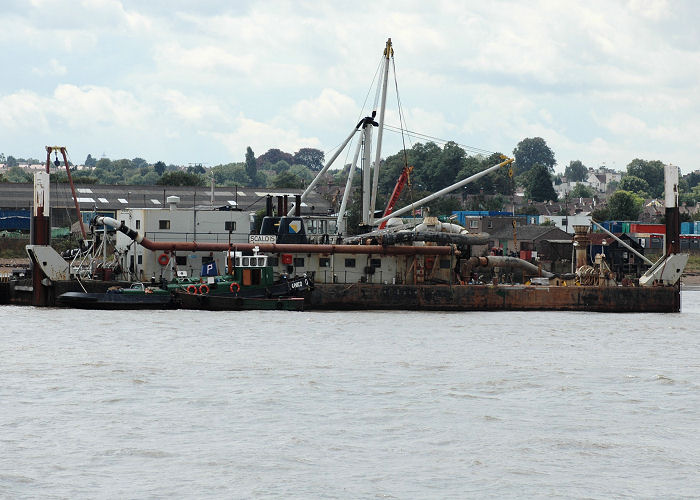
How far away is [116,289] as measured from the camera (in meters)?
56.5

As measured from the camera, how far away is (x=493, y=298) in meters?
63.0

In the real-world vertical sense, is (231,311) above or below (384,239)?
below

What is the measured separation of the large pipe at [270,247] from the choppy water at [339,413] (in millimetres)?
9414

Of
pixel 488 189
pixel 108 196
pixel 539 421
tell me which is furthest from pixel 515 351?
pixel 488 189

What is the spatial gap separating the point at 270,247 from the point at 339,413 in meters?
30.2

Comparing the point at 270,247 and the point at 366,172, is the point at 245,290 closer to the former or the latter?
the point at 270,247

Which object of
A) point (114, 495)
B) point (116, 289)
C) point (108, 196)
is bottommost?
point (114, 495)

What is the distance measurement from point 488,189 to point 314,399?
166578 mm

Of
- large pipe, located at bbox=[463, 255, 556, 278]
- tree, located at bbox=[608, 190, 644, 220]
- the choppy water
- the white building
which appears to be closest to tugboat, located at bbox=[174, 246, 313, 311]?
the white building

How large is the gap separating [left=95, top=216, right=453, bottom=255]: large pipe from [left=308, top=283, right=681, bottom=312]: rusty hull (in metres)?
1.97

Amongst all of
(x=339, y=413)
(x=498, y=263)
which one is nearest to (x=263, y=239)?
(x=498, y=263)

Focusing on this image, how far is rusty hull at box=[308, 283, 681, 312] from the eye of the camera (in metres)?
60.4

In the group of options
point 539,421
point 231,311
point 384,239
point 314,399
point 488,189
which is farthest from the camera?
point 488,189

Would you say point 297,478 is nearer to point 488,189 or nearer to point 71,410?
point 71,410
